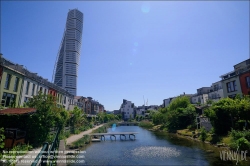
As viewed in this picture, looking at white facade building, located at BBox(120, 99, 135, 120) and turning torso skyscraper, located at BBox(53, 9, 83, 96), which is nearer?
turning torso skyscraper, located at BBox(53, 9, 83, 96)

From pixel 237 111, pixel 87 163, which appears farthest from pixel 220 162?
pixel 87 163

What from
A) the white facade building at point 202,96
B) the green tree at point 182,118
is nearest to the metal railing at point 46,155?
the green tree at point 182,118

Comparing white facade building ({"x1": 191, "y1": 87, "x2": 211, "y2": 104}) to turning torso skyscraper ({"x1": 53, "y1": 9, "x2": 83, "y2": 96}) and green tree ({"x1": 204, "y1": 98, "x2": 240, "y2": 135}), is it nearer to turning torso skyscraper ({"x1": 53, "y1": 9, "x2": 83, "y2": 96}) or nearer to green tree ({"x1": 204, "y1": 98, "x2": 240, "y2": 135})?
green tree ({"x1": 204, "y1": 98, "x2": 240, "y2": 135})

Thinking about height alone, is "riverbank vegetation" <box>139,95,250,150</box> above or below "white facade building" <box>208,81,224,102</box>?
below

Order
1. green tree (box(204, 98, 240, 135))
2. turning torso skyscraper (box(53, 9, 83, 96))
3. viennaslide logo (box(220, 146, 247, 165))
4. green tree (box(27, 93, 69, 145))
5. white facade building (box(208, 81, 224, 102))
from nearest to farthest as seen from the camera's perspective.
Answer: viennaslide logo (box(220, 146, 247, 165)), green tree (box(27, 93, 69, 145)), green tree (box(204, 98, 240, 135)), white facade building (box(208, 81, 224, 102)), turning torso skyscraper (box(53, 9, 83, 96))

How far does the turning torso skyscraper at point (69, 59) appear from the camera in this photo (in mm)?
124312

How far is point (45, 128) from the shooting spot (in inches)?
778

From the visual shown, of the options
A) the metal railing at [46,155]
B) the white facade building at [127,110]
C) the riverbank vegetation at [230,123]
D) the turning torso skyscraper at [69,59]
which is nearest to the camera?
the metal railing at [46,155]

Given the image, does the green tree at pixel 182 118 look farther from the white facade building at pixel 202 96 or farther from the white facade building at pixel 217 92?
the white facade building at pixel 202 96

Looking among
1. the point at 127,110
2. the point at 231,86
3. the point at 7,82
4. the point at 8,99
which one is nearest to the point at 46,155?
the point at 7,82

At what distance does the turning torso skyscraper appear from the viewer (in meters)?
124

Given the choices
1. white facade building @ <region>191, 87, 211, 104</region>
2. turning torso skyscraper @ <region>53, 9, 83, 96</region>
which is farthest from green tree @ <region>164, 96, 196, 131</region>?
turning torso skyscraper @ <region>53, 9, 83, 96</region>

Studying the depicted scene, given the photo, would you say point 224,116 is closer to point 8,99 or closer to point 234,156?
point 234,156

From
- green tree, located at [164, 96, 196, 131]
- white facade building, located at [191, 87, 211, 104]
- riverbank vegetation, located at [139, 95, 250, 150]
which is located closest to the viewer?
riverbank vegetation, located at [139, 95, 250, 150]
